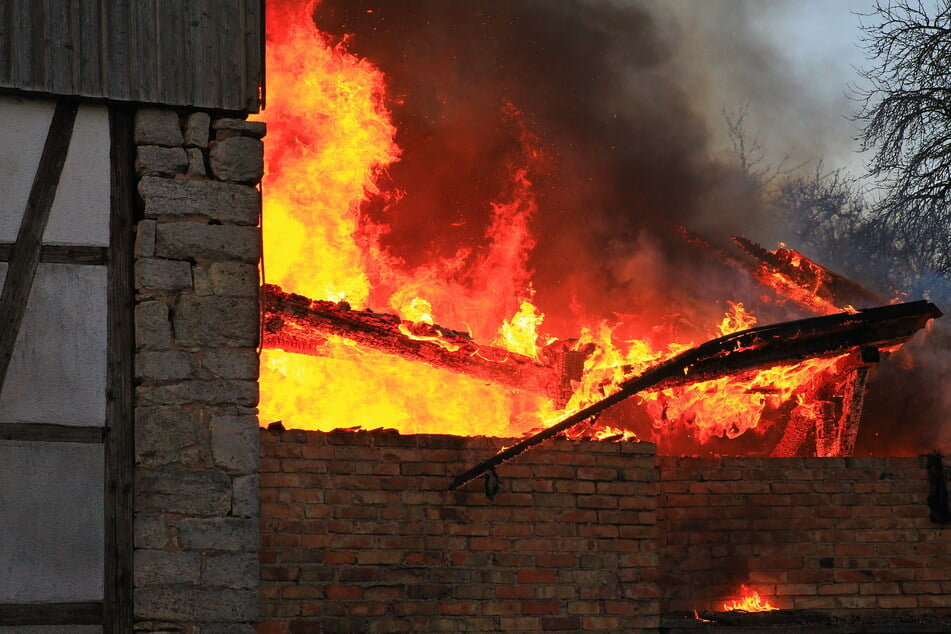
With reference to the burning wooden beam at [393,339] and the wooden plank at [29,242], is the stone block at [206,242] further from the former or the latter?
the burning wooden beam at [393,339]

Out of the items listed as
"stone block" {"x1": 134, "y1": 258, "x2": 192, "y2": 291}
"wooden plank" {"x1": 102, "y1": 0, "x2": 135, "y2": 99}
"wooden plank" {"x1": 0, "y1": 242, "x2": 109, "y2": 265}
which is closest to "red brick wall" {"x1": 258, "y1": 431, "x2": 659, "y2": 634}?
"stone block" {"x1": 134, "y1": 258, "x2": 192, "y2": 291}

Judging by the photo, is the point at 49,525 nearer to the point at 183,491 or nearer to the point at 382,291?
the point at 183,491

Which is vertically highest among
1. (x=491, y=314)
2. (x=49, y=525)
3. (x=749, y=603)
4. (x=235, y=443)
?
(x=491, y=314)

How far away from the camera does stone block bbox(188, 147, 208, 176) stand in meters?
6.65

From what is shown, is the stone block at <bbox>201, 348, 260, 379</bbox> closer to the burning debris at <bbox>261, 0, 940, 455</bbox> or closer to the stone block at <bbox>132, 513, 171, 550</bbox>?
the stone block at <bbox>132, 513, 171, 550</bbox>

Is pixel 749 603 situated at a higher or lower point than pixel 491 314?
lower

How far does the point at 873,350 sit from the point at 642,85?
8430 mm

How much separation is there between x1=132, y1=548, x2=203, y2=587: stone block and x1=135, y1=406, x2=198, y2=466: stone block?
503 mm

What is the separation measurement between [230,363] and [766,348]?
15.1 feet

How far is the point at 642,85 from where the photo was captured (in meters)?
17.2

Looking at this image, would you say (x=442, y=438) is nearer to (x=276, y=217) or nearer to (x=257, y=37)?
(x=257, y=37)

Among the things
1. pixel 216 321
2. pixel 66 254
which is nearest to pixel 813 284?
pixel 216 321

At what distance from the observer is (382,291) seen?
1372 centimetres

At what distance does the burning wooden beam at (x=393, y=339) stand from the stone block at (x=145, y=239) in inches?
130
